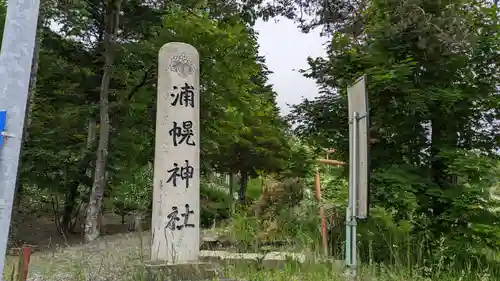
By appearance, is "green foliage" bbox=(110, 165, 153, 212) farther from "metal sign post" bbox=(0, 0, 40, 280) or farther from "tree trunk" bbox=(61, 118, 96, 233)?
"metal sign post" bbox=(0, 0, 40, 280)

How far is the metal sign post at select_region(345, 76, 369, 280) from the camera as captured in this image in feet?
9.74

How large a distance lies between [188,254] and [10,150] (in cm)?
289

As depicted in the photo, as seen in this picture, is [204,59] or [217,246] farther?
[204,59]

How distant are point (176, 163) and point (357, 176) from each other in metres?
2.25

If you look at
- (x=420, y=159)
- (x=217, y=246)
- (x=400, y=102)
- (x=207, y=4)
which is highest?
(x=207, y=4)

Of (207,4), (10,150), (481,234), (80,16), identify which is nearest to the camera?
(10,150)

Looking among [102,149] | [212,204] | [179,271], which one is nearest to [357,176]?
[179,271]

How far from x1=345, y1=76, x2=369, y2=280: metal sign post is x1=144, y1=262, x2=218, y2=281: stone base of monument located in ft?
3.84

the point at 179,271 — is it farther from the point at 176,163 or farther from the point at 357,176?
the point at 357,176

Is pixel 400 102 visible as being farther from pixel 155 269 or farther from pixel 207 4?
pixel 207 4

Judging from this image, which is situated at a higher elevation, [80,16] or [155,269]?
[80,16]

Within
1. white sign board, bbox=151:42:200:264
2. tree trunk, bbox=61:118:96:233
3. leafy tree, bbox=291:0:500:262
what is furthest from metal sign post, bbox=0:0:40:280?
tree trunk, bbox=61:118:96:233

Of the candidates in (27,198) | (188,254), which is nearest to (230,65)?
(188,254)

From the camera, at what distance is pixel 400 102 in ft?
16.1
